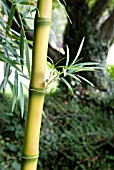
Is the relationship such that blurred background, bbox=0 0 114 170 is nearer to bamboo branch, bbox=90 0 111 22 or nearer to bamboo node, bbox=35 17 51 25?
bamboo branch, bbox=90 0 111 22

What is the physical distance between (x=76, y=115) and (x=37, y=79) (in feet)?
7.10

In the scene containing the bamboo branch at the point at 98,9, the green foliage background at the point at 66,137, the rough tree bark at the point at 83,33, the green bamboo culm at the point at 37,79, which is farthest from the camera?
the bamboo branch at the point at 98,9

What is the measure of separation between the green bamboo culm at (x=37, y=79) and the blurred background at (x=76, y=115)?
1166mm

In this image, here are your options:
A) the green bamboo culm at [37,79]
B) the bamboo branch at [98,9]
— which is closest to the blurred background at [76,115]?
the bamboo branch at [98,9]

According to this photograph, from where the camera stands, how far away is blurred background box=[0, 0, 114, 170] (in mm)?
2578

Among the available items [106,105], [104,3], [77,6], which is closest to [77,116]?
[106,105]

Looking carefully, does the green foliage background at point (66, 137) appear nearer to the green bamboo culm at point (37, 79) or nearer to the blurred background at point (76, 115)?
the blurred background at point (76, 115)

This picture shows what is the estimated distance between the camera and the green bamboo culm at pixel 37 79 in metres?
0.83

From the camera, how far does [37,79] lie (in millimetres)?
837

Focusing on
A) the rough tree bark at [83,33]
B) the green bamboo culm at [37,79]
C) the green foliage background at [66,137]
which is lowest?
the green foliage background at [66,137]

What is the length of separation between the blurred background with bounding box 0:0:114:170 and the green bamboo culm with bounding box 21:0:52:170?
1.17 m

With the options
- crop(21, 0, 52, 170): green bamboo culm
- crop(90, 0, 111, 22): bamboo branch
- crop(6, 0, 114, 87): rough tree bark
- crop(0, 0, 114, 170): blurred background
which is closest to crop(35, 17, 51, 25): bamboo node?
crop(21, 0, 52, 170): green bamboo culm

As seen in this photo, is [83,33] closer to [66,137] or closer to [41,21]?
[66,137]

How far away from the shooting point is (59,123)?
113 inches
